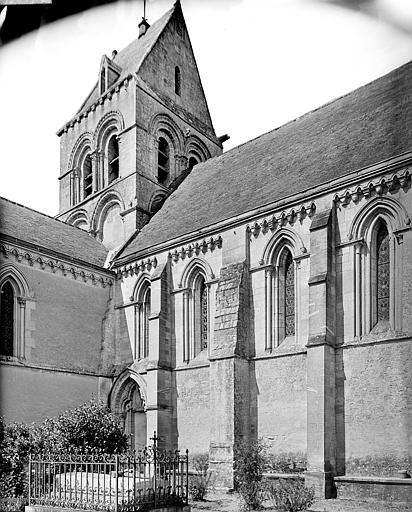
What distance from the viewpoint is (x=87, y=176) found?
2912cm

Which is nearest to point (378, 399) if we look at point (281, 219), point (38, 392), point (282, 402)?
point (282, 402)

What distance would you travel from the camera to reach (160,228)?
23031 millimetres

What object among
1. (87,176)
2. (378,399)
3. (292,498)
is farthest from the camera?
(87,176)

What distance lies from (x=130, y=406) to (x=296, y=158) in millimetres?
10554

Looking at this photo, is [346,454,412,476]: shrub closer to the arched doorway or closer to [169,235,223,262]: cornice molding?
[169,235,223,262]: cornice molding

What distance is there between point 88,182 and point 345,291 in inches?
679

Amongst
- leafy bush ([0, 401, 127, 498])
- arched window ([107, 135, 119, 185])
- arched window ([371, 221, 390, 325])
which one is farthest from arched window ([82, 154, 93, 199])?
arched window ([371, 221, 390, 325])

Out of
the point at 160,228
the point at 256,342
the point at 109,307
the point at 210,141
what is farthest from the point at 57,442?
the point at 210,141

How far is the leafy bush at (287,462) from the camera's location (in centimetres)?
1538

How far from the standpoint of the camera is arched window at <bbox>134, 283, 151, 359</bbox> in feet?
70.0

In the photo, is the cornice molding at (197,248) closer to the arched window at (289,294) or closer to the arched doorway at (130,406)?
the arched window at (289,294)

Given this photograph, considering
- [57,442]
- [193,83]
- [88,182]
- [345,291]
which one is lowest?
[57,442]

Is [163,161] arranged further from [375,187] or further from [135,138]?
[375,187]

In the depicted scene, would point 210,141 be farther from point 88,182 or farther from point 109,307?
point 109,307
